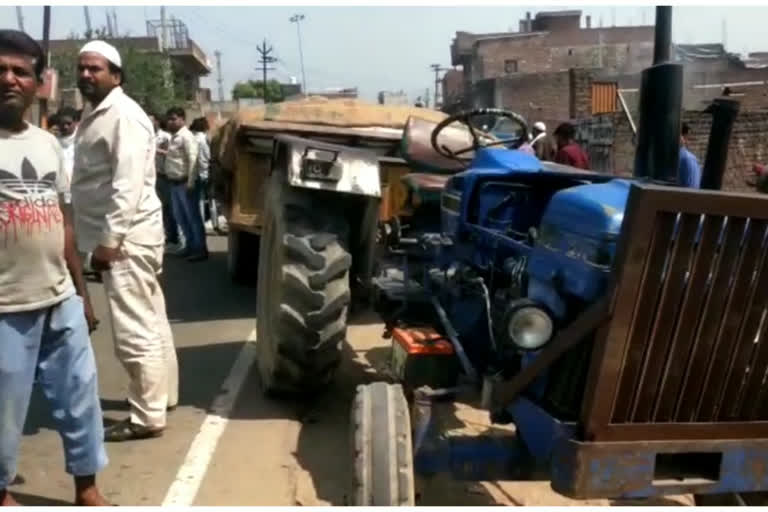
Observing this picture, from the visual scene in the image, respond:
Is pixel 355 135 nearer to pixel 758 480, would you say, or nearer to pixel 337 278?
pixel 337 278

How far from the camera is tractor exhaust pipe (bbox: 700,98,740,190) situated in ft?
11.9

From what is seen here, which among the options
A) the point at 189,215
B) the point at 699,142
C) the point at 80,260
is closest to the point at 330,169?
the point at 80,260

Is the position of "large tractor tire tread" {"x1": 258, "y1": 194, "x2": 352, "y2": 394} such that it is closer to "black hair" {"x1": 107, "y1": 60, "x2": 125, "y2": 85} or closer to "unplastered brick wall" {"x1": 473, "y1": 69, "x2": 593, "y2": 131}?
"black hair" {"x1": 107, "y1": 60, "x2": 125, "y2": 85}

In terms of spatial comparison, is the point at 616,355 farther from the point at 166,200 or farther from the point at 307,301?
the point at 166,200

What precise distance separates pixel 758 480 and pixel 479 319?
152cm

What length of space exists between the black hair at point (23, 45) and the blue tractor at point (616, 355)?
1773mm

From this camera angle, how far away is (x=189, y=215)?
11258mm

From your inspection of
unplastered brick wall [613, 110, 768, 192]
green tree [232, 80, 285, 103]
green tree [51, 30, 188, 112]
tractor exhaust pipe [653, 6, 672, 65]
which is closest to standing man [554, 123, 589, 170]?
unplastered brick wall [613, 110, 768, 192]

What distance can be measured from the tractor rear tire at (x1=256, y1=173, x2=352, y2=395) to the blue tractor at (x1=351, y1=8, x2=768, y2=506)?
761 millimetres

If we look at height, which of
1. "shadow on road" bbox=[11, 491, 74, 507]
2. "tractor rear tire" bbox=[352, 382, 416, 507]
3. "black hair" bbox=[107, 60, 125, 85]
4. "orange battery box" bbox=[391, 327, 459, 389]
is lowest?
"shadow on road" bbox=[11, 491, 74, 507]

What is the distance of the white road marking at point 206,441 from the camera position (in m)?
4.29

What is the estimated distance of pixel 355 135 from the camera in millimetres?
7719

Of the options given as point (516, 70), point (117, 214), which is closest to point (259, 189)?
point (117, 214)

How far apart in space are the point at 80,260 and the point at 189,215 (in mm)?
7049
